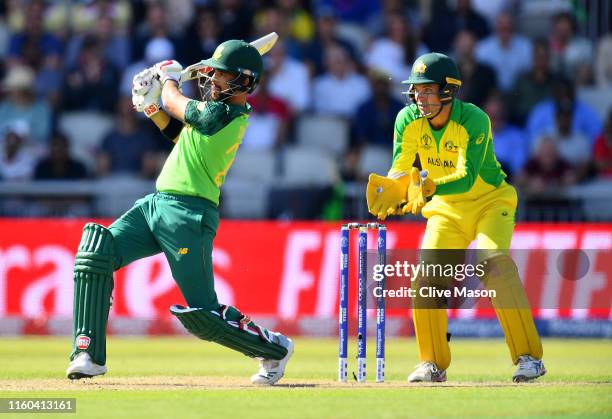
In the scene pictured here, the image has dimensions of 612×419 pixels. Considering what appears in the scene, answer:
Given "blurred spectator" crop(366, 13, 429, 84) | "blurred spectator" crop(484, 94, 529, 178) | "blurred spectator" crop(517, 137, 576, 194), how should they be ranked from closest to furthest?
"blurred spectator" crop(517, 137, 576, 194) < "blurred spectator" crop(484, 94, 529, 178) < "blurred spectator" crop(366, 13, 429, 84)

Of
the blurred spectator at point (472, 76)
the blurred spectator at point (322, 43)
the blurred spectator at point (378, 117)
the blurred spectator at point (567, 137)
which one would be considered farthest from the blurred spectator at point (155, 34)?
the blurred spectator at point (567, 137)

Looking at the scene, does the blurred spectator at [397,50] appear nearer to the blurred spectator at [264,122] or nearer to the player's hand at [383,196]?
the blurred spectator at [264,122]

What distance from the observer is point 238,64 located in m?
8.45

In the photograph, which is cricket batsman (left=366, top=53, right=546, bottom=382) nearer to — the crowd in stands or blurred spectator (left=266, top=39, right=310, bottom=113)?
the crowd in stands

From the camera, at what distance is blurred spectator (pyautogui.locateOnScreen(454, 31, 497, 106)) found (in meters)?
16.2

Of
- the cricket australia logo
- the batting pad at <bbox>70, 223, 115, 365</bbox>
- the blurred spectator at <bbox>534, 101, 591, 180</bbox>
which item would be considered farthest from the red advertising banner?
the batting pad at <bbox>70, 223, 115, 365</bbox>

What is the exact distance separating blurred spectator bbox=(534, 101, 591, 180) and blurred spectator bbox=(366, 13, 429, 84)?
1942mm

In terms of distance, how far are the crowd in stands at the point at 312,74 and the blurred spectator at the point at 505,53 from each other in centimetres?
2

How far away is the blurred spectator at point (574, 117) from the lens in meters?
15.9

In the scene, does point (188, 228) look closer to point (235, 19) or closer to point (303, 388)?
point (303, 388)

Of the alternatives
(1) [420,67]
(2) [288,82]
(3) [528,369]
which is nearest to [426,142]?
(1) [420,67]

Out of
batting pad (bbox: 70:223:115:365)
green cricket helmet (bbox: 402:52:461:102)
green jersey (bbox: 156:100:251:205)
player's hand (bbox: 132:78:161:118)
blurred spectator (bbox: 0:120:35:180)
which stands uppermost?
blurred spectator (bbox: 0:120:35:180)

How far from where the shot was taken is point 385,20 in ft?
56.4

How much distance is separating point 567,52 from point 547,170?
7.70 ft
